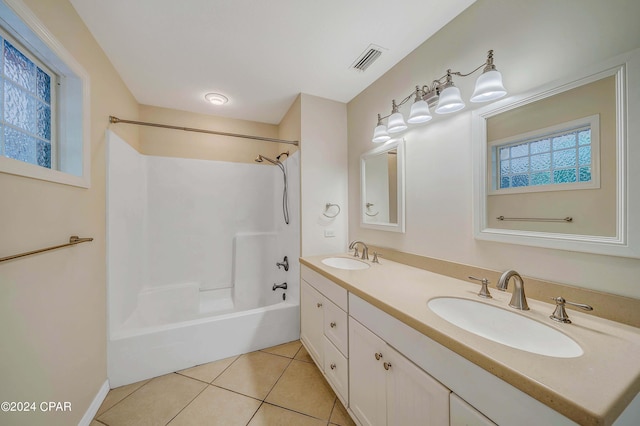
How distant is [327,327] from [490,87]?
167 cm

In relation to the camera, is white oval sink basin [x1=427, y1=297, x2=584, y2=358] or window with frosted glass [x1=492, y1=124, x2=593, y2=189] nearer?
white oval sink basin [x1=427, y1=297, x2=584, y2=358]

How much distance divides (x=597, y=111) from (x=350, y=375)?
1662mm

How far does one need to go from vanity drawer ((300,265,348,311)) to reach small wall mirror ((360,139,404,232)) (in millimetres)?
673

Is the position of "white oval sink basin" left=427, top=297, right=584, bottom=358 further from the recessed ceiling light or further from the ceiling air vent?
the recessed ceiling light

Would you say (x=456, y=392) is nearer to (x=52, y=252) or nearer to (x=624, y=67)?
(x=624, y=67)

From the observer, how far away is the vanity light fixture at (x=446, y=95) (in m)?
1.03

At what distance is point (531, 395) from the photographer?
1.71 ft

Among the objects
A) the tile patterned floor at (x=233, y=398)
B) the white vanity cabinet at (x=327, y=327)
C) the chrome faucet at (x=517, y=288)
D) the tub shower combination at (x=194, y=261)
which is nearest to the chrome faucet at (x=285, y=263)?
the tub shower combination at (x=194, y=261)

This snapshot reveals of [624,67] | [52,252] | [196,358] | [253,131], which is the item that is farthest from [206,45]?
[196,358]

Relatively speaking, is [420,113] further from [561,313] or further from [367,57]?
[561,313]

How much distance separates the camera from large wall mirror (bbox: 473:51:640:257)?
0.76 m

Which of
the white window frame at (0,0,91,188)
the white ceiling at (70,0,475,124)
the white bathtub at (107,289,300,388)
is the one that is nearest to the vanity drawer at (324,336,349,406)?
the white bathtub at (107,289,300,388)

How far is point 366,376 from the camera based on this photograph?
1.12 meters

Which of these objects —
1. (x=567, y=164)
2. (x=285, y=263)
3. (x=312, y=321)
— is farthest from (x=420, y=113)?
(x=285, y=263)
